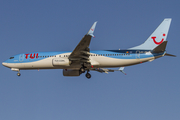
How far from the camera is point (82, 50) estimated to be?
33.4 m

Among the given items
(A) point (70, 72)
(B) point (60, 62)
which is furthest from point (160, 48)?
(A) point (70, 72)

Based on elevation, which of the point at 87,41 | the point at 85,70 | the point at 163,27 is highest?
the point at 163,27

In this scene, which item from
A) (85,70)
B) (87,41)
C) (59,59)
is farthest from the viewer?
(85,70)

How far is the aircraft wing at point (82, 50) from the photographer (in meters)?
30.9

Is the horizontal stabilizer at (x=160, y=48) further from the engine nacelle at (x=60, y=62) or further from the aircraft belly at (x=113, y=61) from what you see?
the engine nacelle at (x=60, y=62)

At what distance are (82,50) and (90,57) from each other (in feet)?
7.89

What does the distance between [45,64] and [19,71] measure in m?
4.39

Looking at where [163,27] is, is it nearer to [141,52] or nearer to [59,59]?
[141,52]

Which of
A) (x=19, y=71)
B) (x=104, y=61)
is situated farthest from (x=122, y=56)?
(x=19, y=71)

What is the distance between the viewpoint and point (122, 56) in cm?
3494

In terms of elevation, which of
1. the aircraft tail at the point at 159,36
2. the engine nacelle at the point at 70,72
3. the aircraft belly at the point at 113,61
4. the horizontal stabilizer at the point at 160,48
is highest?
the aircraft tail at the point at 159,36

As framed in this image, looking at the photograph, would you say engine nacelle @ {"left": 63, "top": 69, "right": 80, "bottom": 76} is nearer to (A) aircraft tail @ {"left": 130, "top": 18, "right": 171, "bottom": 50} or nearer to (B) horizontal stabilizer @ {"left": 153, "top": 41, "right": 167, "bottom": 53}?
(A) aircraft tail @ {"left": 130, "top": 18, "right": 171, "bottom": 50}

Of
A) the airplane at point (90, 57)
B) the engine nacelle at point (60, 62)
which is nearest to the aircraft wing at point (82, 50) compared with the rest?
the airplane at point (90, 57)

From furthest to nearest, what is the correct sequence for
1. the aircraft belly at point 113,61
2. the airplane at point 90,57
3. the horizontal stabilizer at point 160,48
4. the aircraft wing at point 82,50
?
the aircraft belly at point 113,61 → the airplane at point 90,57 → the horizontal stabilizer at point 160,48 → the aircraft wing at point 82,50
